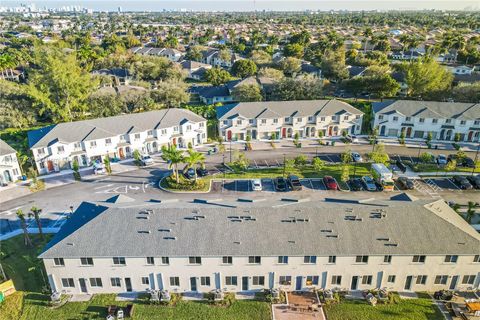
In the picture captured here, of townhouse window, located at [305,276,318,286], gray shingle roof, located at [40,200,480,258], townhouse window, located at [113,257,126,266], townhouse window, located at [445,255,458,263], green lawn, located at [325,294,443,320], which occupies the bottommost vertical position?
green lawn, located at [325,294,443,320]

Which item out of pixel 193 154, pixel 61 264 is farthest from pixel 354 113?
pixel 61 264

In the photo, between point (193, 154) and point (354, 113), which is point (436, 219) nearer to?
point (193, 154)

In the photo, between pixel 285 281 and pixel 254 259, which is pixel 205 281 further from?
pixel 285 281

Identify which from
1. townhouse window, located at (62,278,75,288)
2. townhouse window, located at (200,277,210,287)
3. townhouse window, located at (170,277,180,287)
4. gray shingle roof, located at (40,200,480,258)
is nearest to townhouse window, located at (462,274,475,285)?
gray shingle roof, located at (40,200,480,258)

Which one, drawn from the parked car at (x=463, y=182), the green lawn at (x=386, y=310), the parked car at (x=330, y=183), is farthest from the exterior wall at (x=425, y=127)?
the green lawn at (x=386, y=310)

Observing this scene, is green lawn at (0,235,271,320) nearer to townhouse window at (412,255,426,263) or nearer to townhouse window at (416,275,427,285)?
townhouse window at (412,255,426,263)

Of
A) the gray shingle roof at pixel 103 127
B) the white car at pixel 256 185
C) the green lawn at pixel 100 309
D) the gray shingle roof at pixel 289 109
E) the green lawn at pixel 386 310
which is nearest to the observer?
the green lawn at pixel 386 310

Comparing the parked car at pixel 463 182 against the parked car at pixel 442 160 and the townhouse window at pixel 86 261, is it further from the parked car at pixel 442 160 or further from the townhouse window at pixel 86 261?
the townhouse window at pixel 86 261
